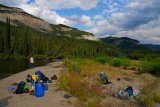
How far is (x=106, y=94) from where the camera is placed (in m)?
19.2

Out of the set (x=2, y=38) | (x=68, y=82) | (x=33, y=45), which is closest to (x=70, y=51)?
(x=33, y=45)

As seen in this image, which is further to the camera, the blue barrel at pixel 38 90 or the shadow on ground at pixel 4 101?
the blue barrel at pixel 38 90

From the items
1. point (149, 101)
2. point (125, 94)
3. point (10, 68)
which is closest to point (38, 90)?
point (125, 94)

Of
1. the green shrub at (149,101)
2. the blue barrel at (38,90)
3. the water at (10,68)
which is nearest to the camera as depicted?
the green shrub at (149,101)

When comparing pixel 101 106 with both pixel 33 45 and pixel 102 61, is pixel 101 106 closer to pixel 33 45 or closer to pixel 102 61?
pixel 102 61

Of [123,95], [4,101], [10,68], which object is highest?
[123,95]

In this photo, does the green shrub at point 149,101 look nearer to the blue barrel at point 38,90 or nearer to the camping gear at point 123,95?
the camping gear at point 123,95

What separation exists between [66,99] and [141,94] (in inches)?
218

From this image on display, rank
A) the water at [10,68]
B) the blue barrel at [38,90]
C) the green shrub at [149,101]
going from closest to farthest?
the green shrub at [149,101] → the blue barrel at [38,90] → the water at [10,68]

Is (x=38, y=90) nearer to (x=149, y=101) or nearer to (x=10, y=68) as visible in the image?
(x=149, y=101)

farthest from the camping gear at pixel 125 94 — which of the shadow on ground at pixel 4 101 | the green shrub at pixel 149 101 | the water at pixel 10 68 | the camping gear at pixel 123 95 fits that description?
the water at pixel 10 68

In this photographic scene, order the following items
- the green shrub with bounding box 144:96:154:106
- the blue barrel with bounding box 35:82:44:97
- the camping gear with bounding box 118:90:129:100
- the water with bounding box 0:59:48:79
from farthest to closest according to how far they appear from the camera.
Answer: the water with bounding box 0:59:48:79 → the blue barrel with bounding box 35:82:44:97 → the camping gear with bounding box 118:90:129:100 → the green shrub with bounding box 144:96:154:106

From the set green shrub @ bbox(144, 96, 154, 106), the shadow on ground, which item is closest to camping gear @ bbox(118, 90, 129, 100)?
green shrub @ bbox(144, 96, 154, 106)

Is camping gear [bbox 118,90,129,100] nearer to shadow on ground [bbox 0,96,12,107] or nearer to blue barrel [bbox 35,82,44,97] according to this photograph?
blue barrel [bbox 35,82,44,97]
